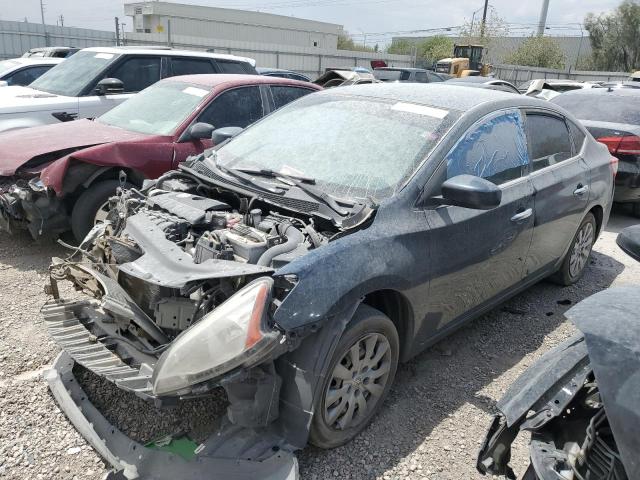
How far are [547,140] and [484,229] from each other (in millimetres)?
1281

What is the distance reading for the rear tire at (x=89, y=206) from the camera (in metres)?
4.71

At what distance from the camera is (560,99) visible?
8.39 meters

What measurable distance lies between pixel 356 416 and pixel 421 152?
1.52 m

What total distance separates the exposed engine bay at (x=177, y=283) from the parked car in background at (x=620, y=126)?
5.87 metres

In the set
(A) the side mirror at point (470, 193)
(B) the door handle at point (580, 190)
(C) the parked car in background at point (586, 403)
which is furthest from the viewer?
(B) the door handle at point (580, 190)

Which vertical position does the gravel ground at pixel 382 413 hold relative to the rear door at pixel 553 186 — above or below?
below

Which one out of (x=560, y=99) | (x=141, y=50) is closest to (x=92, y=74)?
(x=141, y=50)

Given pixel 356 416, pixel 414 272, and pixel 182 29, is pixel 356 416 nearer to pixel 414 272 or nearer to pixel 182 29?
pixel 414 272

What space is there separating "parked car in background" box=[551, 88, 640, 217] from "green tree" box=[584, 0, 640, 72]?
49.6 metres

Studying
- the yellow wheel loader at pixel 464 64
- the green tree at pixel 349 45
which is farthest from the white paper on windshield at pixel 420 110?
the green tree at pixel 349 45

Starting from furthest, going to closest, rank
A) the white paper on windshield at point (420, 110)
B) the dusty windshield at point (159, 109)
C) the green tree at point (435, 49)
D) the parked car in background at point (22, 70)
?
1. the green tree at point (435, 49)
2. the parked car in background at point (22, 70)
3. the dusty windshield at point (159, 109)
4. the white paper on windshield at point (420, 110)

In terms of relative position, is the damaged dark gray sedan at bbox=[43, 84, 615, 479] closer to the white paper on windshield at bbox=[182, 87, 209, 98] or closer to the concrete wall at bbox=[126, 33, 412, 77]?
the white paper on windshield at bbox=[182, 87, 209, 98]

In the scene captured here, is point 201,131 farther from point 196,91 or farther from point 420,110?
point 420,110

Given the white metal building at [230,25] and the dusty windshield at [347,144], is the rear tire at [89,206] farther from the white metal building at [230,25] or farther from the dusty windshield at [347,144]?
the white metal building at [230,25]
